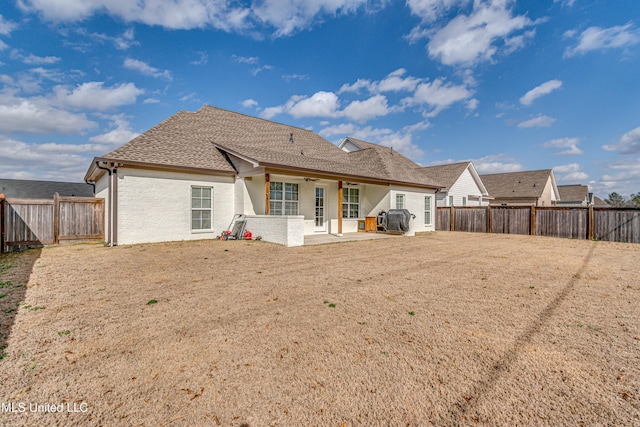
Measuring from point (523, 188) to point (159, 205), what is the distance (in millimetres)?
35128

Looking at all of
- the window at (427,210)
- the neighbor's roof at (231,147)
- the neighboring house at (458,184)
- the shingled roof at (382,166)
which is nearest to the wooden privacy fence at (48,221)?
the neighbor's roof at (231,147)

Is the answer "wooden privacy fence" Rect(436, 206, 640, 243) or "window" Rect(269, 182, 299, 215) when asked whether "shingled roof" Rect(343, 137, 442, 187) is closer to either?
"wooden privacy fence" Rect(436, 206, 640, 243)

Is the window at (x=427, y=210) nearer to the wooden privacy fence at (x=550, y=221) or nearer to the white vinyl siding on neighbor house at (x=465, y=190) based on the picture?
the wooden privacy fence at (x=550, y=221)

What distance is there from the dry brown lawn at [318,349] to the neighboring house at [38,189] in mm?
24125

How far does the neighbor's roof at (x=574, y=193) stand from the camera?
125ft

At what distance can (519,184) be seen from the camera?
104 feet

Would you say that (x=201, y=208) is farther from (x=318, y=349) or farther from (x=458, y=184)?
(x=458, y=184)

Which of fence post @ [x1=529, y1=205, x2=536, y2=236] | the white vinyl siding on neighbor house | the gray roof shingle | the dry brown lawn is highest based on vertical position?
the gray roof shingle

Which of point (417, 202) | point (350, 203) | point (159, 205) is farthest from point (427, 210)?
point (159, 205)

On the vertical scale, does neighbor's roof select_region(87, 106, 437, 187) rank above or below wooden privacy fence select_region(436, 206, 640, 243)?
above

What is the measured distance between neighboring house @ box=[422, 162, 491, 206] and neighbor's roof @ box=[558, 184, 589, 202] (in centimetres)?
2158

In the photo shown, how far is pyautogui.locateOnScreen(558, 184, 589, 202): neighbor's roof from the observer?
Answer: 125 ft

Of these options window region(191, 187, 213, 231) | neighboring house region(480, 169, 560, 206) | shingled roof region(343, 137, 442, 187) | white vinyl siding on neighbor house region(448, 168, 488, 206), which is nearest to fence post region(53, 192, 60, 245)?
window region(191, 187, 213, 231)

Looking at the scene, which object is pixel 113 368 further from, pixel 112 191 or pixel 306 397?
pixel 112 191
